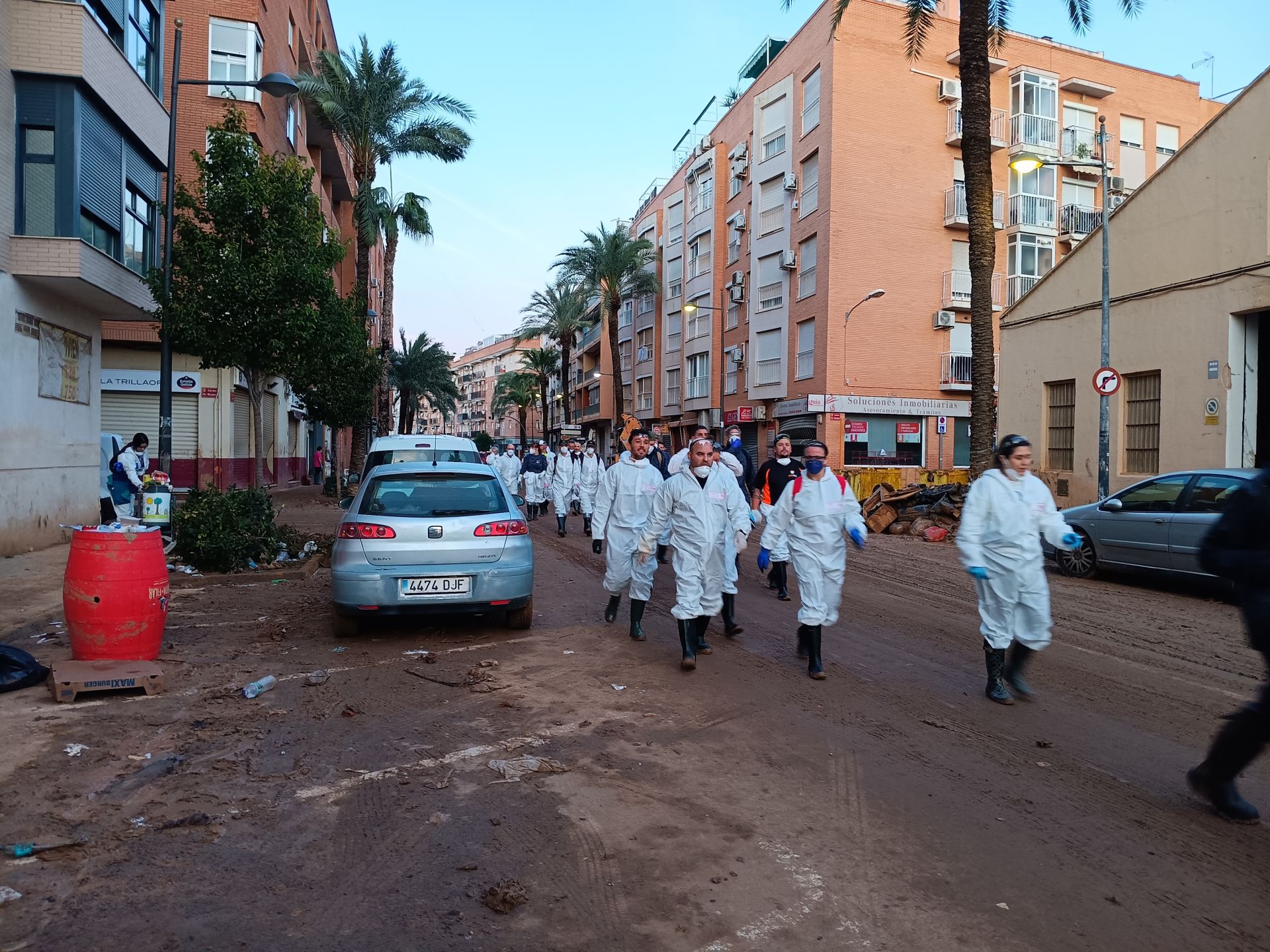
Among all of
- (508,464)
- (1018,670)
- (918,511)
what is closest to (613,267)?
(508,464)

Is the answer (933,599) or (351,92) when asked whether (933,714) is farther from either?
(351,92)

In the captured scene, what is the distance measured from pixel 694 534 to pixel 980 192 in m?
12.1

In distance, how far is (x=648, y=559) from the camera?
24.5ft

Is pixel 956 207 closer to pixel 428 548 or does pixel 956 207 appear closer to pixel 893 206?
pixel 893 206

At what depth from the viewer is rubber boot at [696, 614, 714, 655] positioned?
6895 mm

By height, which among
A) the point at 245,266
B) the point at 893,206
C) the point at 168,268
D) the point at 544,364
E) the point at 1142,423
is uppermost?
the point at 893,206

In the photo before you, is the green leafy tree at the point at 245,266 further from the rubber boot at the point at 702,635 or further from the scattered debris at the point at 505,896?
the scattered debris at the point at 505,896

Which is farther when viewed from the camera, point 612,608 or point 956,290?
point 956,290

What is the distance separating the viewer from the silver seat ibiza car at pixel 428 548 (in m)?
7.09

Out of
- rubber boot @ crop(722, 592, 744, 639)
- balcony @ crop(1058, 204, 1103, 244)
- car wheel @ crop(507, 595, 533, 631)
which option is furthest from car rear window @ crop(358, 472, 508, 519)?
balcony @ crop(1058, 204, 1103, 244)

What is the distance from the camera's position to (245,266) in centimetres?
1222

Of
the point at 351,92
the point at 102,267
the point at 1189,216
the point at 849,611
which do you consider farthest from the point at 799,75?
the point at 849,611

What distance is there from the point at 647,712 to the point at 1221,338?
48.9ft

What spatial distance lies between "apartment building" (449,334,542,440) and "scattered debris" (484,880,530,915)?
104321 millimetres
